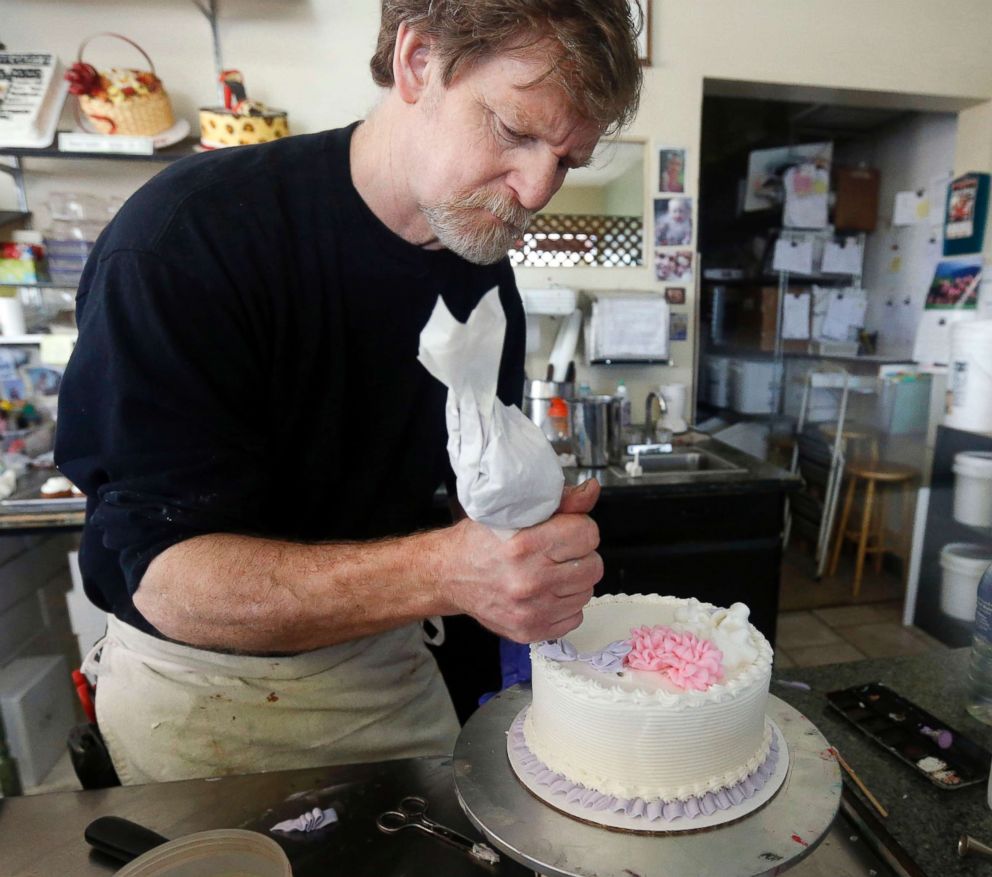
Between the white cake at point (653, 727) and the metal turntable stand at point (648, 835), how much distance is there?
0.09ft

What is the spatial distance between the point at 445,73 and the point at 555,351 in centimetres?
178

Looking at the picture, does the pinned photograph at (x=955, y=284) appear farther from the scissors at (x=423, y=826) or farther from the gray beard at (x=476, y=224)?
the scissors at (x=423, y=826)

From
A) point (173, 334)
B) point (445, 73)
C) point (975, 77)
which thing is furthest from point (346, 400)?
point (975, 77)

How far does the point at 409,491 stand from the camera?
115 centimetres

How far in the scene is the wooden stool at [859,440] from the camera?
3.28 m

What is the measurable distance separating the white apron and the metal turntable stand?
1.21 feet

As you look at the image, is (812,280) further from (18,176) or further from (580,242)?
(18,176)

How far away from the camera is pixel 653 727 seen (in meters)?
0.68

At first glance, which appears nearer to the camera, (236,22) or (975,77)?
(236,22)

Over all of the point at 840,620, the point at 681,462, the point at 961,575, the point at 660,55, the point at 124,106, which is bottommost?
the point at 840,620

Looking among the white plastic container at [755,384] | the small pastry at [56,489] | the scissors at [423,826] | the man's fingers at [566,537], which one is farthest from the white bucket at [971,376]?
the small pastry at [56,489]

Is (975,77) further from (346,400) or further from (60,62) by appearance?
(60,62)

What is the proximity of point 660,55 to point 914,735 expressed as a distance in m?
2.36

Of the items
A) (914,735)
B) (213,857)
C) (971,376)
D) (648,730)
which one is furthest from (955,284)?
(213,857)
